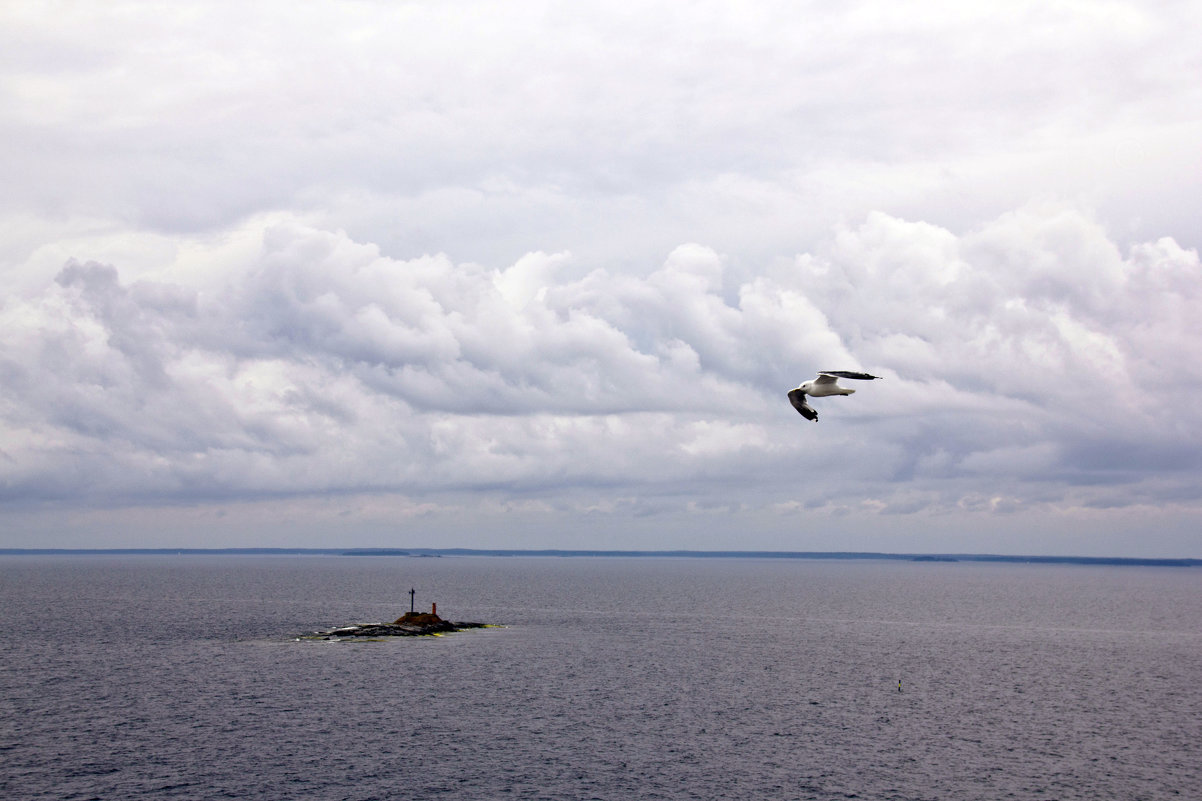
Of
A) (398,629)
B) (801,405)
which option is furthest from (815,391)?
(398,629)

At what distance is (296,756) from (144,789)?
12.1 m

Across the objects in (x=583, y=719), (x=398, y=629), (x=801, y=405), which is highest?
(x=801, y=405)

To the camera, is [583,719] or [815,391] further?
[583,719]


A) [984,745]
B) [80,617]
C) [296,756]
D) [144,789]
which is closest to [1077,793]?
[984,745]

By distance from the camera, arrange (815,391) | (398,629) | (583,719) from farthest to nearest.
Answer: (398,629)
(583,719)
(815,391)

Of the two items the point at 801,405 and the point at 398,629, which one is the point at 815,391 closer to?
the point at 801,405

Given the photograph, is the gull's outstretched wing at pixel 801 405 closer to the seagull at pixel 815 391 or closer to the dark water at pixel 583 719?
the seagull at pixel 815 391

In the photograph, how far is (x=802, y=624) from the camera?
192 meters

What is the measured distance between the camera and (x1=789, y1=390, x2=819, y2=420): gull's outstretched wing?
25266 millimetres

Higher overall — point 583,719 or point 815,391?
point 815,391

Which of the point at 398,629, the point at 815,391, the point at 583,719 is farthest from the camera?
the point at 398,629

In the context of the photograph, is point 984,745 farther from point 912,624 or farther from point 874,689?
point 912,624

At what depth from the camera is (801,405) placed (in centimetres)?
2556

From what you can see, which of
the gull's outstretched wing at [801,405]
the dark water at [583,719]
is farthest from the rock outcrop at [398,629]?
the gull's outstretched wing at [801,405]
